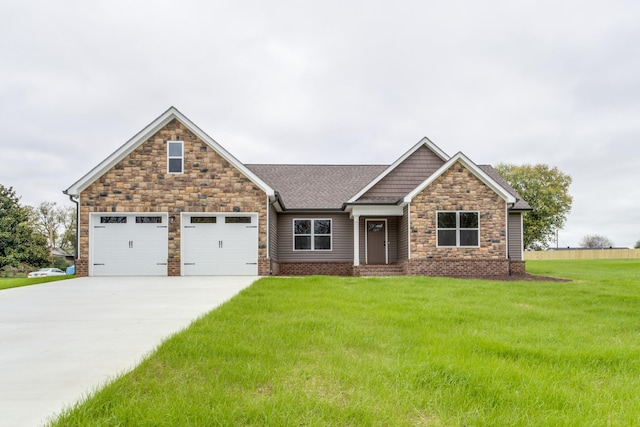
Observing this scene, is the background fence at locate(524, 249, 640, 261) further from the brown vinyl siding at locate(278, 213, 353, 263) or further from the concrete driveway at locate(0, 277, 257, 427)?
the concrete driveway at locate(0, 277, 257, 427)

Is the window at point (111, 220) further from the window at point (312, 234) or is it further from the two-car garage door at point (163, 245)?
the window at point (312, 234)

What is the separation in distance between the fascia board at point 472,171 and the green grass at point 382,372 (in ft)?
31.3

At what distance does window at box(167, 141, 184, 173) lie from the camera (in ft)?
52.0

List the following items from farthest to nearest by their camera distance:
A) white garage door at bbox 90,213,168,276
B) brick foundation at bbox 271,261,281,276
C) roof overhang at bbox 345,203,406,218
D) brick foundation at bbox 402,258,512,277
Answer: roof overhang at bbox 345,203,406,218 < brick foundation at bbox 271,261,281,276 < brick foundation at bbox 402,258,512,277 < white garage door at bbox 90,213,168,276

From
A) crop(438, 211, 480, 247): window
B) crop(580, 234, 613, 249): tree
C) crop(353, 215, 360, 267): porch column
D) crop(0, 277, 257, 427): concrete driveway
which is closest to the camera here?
crop(0, 277, 257, 427): concrete driveway

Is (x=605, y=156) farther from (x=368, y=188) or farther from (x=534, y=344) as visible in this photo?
(x=534, y=344)

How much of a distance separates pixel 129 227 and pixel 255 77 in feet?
30.0

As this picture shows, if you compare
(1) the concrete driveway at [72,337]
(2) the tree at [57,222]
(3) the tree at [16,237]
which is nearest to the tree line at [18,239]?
(3) the tree at [16,237]

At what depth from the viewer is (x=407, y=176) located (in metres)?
18.5

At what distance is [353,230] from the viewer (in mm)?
18984

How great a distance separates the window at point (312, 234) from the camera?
19.1 m

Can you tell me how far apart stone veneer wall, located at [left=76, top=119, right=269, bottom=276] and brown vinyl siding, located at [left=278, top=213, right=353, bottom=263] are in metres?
3.31

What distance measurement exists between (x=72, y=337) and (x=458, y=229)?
45.7 feet

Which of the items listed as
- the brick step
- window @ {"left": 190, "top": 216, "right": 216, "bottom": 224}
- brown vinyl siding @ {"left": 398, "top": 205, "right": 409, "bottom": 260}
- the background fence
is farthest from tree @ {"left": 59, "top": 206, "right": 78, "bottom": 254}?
the background fence
